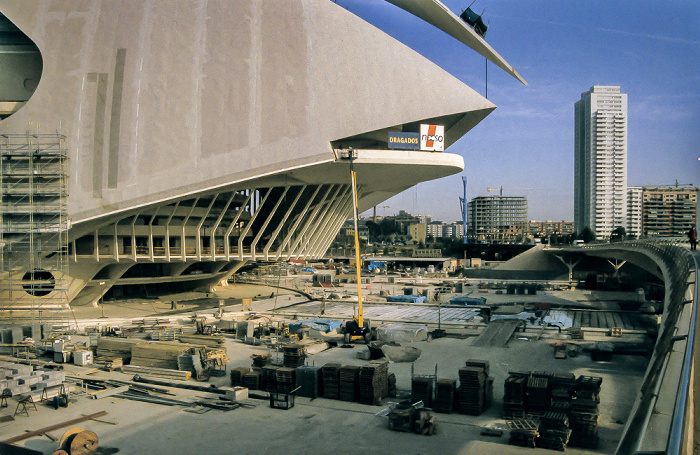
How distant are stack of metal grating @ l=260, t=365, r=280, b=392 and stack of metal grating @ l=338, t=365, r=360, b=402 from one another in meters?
2.13

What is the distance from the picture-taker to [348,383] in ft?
56.2

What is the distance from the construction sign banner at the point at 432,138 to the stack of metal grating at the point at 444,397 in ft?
65.0

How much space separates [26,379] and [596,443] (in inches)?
636

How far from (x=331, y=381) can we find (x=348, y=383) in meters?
0.59

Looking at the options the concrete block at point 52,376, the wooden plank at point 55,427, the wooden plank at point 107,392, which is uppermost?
the concrete block at point 52,376

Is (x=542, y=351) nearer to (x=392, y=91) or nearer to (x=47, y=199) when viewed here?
(x=392, y=91)

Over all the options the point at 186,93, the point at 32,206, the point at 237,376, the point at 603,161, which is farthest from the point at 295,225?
the point at 603,161

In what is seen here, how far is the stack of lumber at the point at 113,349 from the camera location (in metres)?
22.4

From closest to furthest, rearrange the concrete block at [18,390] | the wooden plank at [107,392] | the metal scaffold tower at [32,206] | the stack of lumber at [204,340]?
the concrete block at [18,390] < the wooden plank at [107,392] < the stack of lumber at [204,340] < the metal scaffold tower at [32,206]

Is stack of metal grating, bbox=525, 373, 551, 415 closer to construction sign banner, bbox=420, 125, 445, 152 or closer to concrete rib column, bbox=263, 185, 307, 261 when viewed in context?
construction sign banner, bbox=420, 125, 445, 152

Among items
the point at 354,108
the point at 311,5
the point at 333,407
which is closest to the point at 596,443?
the point at 333,407

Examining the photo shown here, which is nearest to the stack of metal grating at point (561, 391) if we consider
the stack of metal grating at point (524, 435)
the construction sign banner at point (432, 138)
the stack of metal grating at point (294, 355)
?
the stack of metal grating at point (524, 435)

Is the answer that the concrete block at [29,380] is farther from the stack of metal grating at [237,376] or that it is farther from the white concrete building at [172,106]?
the white concrete building at [172,106]

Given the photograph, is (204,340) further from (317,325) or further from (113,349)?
(317,325)
